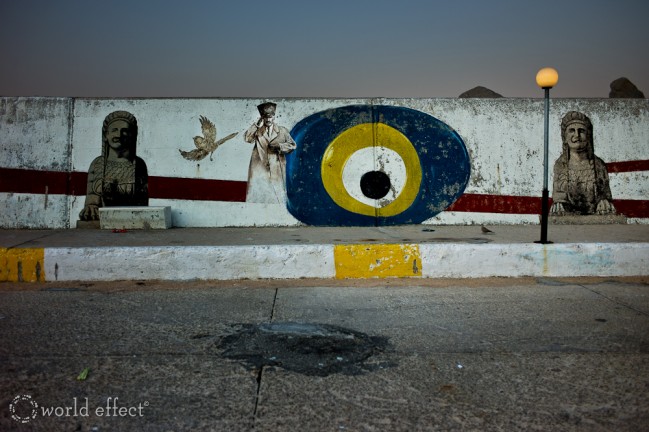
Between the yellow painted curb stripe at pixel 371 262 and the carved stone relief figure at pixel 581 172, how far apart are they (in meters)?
3.90

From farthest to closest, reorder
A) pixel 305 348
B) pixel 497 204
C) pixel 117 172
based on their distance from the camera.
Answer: pixel 497 204
pixel 117 172
pixel 305 348

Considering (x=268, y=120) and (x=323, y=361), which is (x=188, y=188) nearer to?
(x=268, y=120)

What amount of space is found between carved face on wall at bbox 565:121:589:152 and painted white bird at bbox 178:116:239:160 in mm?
5428

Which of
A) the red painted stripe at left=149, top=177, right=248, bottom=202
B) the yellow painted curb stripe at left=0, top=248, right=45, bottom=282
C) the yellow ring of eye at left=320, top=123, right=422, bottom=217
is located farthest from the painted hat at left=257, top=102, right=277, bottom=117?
the yellow painted curb stripe at left=0, top=248, right=45, bottom=282

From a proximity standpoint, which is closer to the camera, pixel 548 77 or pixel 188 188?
pixel 548 77

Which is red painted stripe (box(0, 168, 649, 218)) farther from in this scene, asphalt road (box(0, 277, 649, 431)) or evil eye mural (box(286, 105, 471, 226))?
asphalt road (box(0, 277, 649, 431))

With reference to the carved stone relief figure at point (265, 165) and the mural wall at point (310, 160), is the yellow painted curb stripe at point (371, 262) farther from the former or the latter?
the carved stone relief figure at point (265, 165)

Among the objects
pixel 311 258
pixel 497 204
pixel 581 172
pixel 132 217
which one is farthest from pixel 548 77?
pixel 132 217

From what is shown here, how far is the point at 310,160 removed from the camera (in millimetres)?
7656

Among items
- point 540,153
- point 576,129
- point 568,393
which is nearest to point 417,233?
point 540,153

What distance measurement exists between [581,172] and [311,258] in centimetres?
507

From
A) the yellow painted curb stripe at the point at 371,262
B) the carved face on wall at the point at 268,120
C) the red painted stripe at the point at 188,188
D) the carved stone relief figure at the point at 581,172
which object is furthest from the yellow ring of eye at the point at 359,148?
the yellow painted curb stripe at the point at 371,262

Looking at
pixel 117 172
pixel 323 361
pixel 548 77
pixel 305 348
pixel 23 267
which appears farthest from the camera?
pixel 117 172

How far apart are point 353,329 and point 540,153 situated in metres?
5.73
